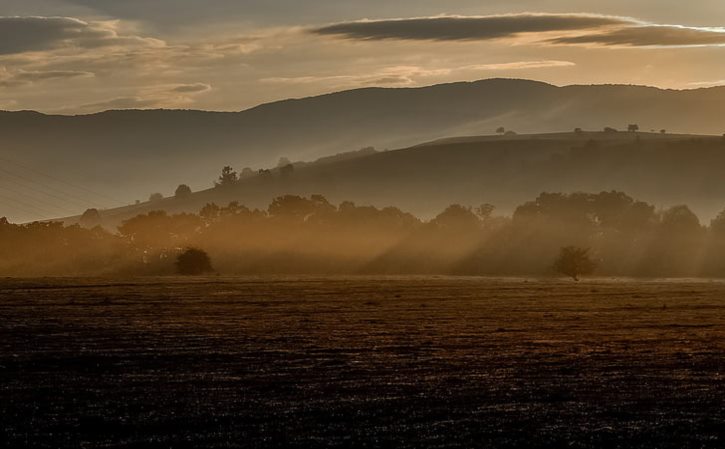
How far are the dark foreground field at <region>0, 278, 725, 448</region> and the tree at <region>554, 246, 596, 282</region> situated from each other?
72407 mm

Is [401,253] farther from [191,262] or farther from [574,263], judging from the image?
[191,262]

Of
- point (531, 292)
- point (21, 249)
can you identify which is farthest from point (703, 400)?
point (21, 249)

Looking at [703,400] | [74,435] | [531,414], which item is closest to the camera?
[74,435]

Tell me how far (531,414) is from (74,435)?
13297 millimetres

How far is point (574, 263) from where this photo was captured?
6260 inches

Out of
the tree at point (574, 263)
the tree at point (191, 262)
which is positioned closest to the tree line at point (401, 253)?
the tree at point (574, 263)

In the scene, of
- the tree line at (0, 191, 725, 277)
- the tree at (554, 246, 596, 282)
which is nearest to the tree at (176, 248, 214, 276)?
the tree line at (0, 191, 725, 277)

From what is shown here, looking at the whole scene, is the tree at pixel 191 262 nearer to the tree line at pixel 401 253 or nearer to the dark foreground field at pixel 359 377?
the tree line at pixel 401 253

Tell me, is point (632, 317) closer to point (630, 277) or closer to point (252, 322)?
point (252, 322)

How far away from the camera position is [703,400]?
38.7 m

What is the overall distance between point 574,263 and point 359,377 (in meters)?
119

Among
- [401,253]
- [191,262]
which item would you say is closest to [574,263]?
[401,253]

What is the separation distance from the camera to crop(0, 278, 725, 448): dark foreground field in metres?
32.9

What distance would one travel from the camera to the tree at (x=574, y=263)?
159 m
